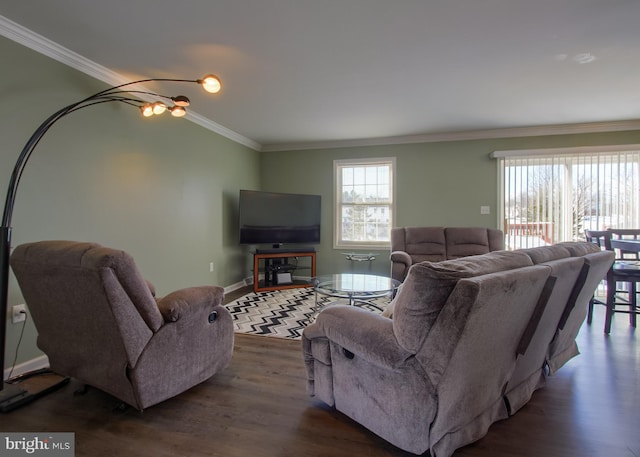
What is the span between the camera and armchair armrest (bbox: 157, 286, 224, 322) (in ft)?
5.82

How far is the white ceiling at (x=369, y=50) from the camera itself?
202 centimetres

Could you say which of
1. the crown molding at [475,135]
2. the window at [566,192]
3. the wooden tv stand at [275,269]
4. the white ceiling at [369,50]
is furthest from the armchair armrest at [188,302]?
the window at [566,192]

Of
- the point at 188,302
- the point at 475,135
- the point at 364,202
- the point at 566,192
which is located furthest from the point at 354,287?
the point at 566,192

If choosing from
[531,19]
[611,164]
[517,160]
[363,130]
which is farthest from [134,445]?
[611,164]

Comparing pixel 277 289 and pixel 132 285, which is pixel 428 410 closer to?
pixel 132 285

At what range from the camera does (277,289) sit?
481 cm

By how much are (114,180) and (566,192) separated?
571cm

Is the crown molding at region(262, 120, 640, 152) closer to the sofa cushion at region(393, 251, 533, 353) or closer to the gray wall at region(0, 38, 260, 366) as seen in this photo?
the gray wall at region(0, 38, 260, 366)

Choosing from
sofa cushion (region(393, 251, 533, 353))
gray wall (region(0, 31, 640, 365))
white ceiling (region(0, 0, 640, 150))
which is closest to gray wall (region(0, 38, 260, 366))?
gray wall (region(0, 31, 640, 365))

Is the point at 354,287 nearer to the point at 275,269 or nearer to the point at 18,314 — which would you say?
the point at 275,269

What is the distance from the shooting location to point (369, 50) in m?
2.50

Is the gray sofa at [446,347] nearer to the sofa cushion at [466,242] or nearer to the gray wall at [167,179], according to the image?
the gray wall at [167,179]

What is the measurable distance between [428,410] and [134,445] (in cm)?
140

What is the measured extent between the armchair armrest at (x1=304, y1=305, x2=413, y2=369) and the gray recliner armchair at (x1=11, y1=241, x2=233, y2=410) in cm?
75
